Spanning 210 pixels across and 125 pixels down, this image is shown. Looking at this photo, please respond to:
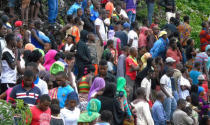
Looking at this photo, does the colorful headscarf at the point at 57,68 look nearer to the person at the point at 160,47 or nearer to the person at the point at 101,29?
the person at the point at 101,29

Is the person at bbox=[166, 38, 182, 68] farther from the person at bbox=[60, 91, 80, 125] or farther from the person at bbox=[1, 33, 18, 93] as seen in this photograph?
the person at bbox=[60, 91, 80, 125]

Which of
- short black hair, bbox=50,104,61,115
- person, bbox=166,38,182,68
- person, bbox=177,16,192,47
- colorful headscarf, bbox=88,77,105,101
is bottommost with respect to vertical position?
short black hair, bbox=50,104,61,115

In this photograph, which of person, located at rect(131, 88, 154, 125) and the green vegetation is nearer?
person, located at rect(131, 88, 154, 125)

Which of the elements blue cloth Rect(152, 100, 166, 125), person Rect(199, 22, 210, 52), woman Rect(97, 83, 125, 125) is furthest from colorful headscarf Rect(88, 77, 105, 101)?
person Rect(199, 22, 210, 52)

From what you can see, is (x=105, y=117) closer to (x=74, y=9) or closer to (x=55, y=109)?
(x=55, y=109)

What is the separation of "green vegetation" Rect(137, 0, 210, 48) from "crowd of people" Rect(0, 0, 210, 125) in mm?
1722

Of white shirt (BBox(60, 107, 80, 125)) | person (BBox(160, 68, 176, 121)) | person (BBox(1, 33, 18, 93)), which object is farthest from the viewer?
person (BBox(160, 68, 176, 121))

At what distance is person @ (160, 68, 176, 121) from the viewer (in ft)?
45.6

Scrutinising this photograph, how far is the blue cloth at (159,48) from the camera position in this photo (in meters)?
17.0

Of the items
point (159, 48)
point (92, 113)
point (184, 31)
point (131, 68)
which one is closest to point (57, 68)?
point (92, 113)

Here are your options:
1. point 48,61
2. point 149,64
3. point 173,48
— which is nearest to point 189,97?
point 149,64

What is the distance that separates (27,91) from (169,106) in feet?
17.1

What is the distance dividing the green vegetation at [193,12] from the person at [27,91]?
555 inches

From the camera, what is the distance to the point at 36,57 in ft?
37.8
